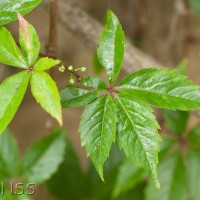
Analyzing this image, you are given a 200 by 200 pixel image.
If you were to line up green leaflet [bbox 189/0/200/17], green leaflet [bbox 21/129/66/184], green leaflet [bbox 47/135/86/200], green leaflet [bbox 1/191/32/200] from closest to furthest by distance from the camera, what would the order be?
green leaflet [bbox 1/191/32/200] < green leaflet [bbox 21/129/66/184] < green leaflet [bbox 47/135/86/200] < green leaflet [bbox 189/0/200/17]

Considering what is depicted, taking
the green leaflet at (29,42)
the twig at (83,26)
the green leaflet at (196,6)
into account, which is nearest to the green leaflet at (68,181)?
the twig at (83,26)

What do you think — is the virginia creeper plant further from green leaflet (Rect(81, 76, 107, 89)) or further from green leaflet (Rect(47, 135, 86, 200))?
green leaflet (Rect(47, 135, 86, 200))

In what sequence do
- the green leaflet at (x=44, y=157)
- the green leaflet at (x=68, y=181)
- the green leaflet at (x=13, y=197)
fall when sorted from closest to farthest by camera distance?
the green leaflet at (x=13, y=197) < the green leaflet at (x=44, y=157) < the green leaflet at (x=68, y=181)

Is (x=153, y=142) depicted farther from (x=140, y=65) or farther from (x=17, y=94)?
(x=140, y=65)

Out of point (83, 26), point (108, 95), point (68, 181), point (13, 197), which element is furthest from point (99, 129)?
point (68, 181)

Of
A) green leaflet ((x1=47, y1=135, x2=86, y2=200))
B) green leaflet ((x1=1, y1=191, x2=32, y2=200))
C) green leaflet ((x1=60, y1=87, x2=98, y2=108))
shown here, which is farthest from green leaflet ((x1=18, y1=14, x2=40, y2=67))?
green leaflet ((x1=47, y1=135, x2=86, y2=200))

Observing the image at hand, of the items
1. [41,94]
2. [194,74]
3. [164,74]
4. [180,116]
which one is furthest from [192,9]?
[41,94]

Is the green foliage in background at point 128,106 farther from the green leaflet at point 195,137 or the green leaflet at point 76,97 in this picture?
the green leaflet at point 195,137
